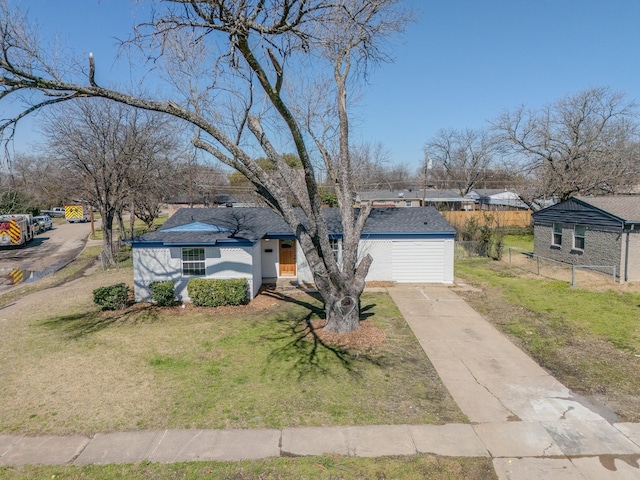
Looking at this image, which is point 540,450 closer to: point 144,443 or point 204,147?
point 144,443

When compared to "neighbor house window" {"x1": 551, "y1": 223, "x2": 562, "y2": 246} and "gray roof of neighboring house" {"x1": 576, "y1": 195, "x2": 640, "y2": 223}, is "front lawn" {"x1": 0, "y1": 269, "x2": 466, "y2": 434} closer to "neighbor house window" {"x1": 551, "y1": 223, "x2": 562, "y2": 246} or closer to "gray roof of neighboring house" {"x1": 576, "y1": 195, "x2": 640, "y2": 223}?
"gray roof of neighboring house" {"x1": 576, "y1": 195, "x2": 640, "y2": 223}

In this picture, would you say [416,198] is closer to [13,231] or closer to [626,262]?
[626,262]

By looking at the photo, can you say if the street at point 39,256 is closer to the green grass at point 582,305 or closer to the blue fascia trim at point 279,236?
the blue fascia trim at point 279,236

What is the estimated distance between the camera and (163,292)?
13805 millimetres

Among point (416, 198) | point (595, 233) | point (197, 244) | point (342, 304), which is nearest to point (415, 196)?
point (416, 198)

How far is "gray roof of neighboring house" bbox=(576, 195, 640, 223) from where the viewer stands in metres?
16.5

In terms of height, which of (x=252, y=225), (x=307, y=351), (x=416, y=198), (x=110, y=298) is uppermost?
(x=416, y=198)

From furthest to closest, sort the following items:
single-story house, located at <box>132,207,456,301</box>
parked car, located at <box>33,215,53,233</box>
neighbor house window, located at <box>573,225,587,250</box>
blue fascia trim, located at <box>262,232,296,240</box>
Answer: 1. parked car, located at <box>33,215,53,233</box>
2. neighbor house window, located at <box>573,225,587,250</box>
3. blue fascia trim, located at <box>262,232,296,240</box>
4. single-story house, located at <box>132,207,456,301</box>

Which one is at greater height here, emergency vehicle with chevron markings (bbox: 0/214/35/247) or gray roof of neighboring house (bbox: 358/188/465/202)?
gray roof of neighboring house (bbox: 358/188/465/202)

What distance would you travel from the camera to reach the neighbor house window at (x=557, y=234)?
21188mm

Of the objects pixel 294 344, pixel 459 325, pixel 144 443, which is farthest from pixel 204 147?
pixel 459 325

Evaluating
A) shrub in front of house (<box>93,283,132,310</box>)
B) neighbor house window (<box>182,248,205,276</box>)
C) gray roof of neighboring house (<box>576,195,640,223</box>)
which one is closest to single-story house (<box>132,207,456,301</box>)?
neighbor house window (<box>182,248,205,276</box>)

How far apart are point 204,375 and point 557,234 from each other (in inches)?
789

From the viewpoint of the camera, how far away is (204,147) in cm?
966
